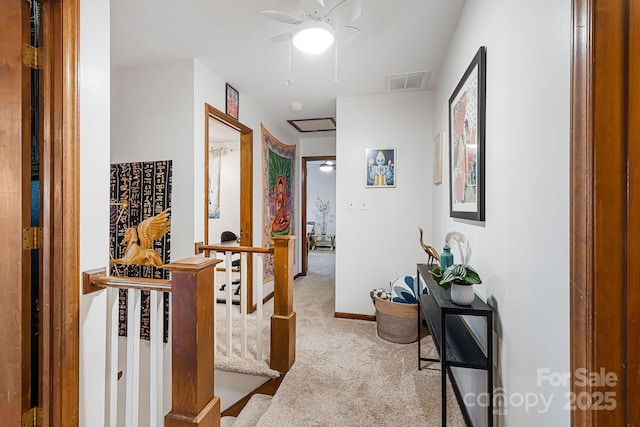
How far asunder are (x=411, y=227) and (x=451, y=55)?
5.58 ft

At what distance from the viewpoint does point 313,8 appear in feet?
5.49

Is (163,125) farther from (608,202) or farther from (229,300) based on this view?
(608,202)

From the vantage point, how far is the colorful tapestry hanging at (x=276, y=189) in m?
3.95

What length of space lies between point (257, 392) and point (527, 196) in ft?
7.07

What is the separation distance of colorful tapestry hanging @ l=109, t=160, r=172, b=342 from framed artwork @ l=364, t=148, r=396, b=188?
2014mm

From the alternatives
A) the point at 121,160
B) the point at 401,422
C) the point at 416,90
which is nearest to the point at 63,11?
the point at 121,160

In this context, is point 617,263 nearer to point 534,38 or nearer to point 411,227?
point 534,38

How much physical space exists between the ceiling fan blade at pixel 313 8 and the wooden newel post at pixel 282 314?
4.89 ft

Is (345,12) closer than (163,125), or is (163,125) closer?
(345,12)

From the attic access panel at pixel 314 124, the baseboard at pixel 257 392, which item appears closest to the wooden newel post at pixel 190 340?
the baseboard at pixel 257 392

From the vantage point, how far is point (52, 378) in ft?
3.93

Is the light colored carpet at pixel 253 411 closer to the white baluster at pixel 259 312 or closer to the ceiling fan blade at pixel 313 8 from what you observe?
→ the white baluster at pixel 259 312

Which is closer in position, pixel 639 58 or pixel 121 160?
pixel 639 58

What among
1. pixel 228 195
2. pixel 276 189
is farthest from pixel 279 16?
pixel 228 195
